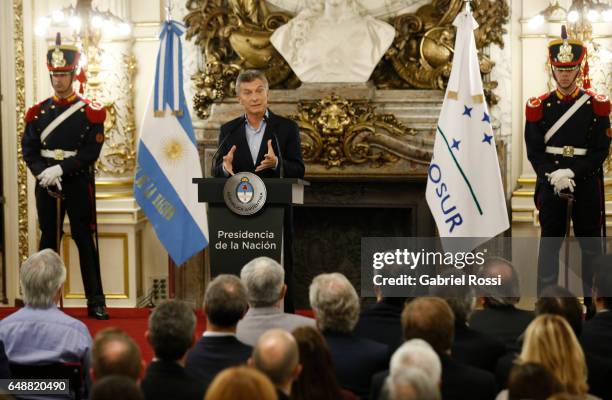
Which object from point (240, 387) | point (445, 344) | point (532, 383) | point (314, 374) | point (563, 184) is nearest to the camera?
point (240, 387)

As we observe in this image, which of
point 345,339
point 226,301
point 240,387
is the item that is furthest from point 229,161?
point 240,387

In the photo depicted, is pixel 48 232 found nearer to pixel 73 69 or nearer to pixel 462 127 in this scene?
pixel 73 69

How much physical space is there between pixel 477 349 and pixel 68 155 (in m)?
3.35

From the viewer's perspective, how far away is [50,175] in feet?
19.7

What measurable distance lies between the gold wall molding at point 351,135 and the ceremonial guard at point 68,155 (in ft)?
4.76

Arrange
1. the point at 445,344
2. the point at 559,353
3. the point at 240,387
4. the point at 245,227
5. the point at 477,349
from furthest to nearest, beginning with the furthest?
the point at 245,227 < the point at 477,349 < the point at 445,344 < the point at 559,353 < the point at 240,387

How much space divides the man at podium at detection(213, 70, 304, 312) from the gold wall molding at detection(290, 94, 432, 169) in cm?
179

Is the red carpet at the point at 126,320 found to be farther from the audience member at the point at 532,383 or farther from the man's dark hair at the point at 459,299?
the audience member at the point at 532,383

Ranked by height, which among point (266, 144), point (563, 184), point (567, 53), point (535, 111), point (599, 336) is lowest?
point (599, 336)

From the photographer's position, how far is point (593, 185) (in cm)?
590

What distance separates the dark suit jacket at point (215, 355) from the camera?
3.46 meters

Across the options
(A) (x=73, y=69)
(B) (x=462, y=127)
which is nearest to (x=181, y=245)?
(A) (x=73, y=69)

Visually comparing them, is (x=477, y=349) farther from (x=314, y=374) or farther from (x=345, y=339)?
(x=314, y=374)

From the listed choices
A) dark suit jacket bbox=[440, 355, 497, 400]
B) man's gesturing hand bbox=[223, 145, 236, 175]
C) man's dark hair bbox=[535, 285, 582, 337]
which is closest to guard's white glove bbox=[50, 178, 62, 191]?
man's gesturing hand bbox=[223, 145, 236, 175]
